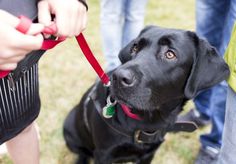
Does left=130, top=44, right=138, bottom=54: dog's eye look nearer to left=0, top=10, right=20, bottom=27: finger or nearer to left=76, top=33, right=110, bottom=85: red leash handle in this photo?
left=76, top=33, right=110, bottom=85: red leash handle

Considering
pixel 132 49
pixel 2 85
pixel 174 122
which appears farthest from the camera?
pixel 174 122

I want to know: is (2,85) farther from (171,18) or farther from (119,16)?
(171,18)

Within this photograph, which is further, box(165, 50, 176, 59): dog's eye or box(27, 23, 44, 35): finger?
box(165, 50, 176, 59): dog's eye

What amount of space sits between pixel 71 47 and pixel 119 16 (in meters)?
1.04

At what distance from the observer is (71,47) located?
374 centimetres

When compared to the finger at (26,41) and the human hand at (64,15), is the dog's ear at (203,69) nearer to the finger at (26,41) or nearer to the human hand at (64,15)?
the human hand at (64,15)

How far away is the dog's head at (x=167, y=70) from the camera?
161 centimetres

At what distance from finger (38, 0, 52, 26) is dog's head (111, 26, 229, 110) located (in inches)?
19.3

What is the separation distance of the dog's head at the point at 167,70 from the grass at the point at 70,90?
38.4 inches

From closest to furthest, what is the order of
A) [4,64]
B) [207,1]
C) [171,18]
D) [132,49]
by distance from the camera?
[4,64], [132,49], [207,1], [171,18]

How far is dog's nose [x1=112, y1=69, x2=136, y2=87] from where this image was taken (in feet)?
5.11

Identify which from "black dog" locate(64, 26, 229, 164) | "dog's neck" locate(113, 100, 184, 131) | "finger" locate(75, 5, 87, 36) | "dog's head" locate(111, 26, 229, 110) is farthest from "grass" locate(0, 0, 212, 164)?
"finger" locate(75, 5, 87, 36)

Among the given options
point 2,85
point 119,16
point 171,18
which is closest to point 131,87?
point 2,85

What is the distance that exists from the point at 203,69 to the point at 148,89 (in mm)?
261
